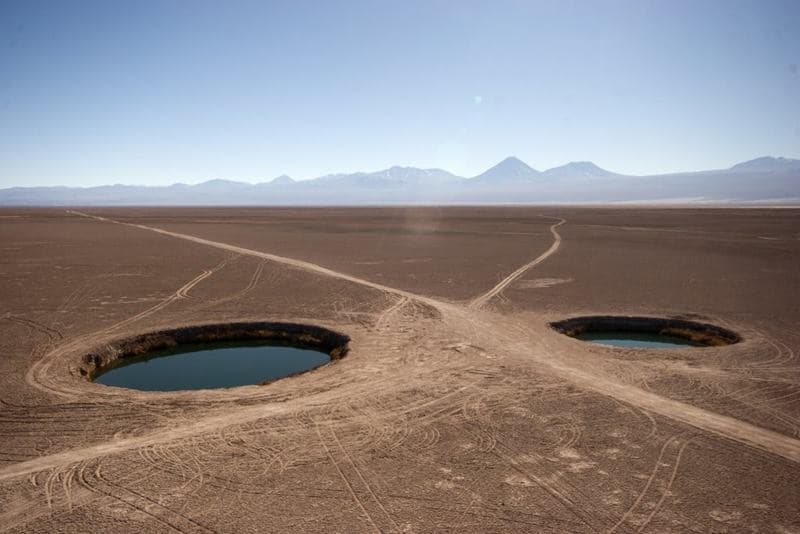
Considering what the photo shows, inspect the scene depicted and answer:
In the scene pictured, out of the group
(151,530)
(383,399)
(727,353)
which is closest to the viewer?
(151,530)

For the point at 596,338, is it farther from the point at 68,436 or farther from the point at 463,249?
the point at 463,249

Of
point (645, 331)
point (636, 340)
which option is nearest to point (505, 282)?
point (645, 331)

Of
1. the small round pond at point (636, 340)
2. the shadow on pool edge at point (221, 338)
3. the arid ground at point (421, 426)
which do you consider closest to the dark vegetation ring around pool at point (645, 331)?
the small round pond at point (636, 340)

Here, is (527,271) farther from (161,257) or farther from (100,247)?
(100,247)

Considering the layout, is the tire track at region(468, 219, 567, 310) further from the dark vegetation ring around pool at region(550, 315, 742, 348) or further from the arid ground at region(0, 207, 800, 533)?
the dark vegetation ring around pool at region(550, 315, 742, 348)

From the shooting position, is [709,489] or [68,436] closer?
[709,489]

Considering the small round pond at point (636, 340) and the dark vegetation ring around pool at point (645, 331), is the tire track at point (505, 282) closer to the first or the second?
the dark vegetation ring around pool at point (645, 331)

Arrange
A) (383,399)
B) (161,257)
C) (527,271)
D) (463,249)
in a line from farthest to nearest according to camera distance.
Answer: (463,249)
(161,257)
(527,271)
(383,399)

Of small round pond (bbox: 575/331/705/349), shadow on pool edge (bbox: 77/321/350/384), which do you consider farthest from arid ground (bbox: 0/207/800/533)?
small round pond (bbox: 575/331/705/349)

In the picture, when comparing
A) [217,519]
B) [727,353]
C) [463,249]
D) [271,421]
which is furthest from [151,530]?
[463,249]
